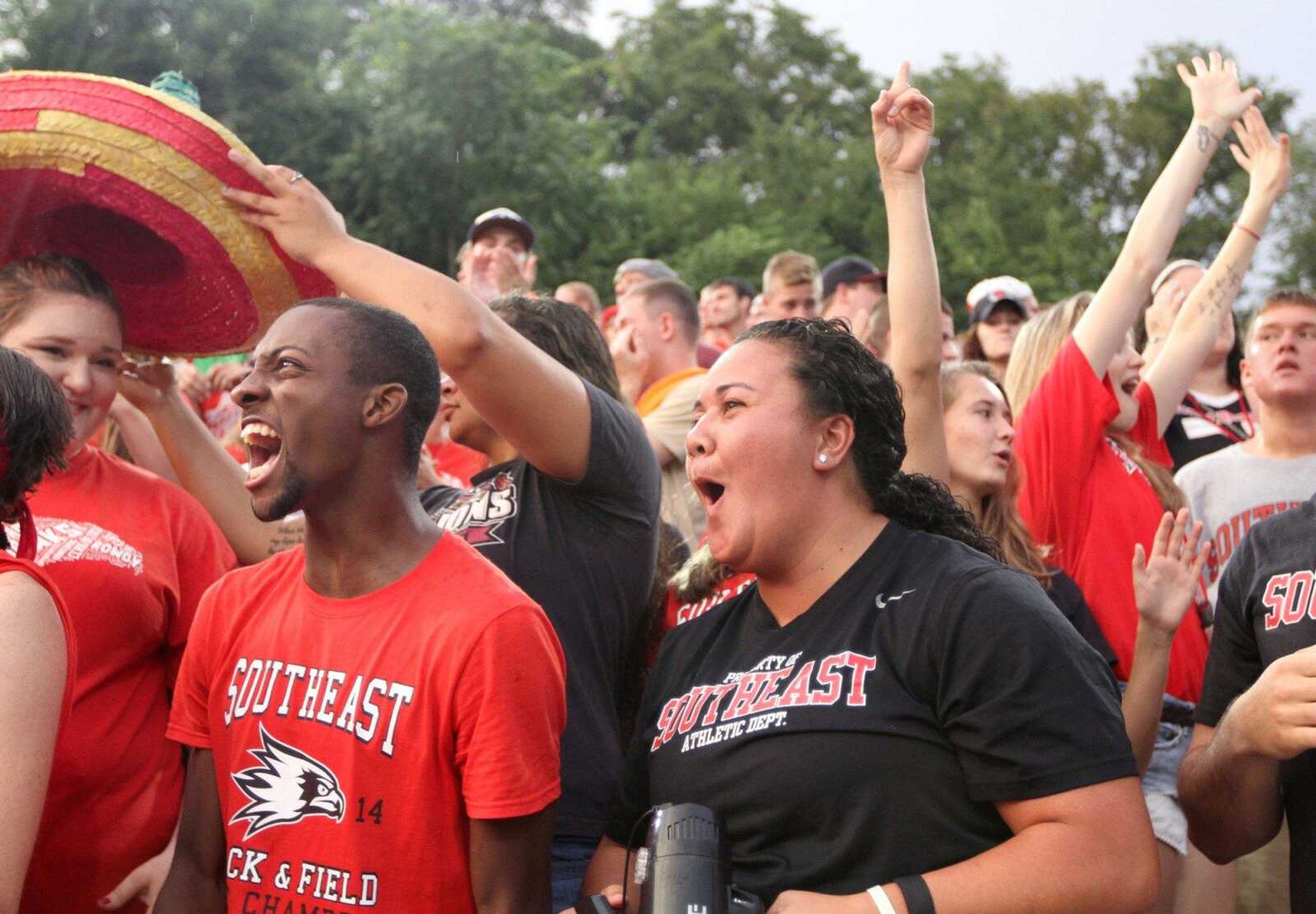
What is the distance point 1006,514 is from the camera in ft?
12.9

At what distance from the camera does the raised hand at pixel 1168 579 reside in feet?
11.4

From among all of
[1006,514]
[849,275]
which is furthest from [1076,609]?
[849,275]

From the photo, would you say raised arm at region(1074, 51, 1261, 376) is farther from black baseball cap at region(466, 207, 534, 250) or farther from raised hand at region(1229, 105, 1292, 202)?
black baseball cap at region(466, 207, 534, 250)

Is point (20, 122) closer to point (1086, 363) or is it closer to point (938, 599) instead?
point (938, 599)

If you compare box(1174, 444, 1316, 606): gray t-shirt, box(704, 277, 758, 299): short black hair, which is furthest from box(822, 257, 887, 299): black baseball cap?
box(1174, 444, 1316, 606): gray t-shirt

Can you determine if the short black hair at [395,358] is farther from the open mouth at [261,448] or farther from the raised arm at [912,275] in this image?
the raised arm at [912,275]

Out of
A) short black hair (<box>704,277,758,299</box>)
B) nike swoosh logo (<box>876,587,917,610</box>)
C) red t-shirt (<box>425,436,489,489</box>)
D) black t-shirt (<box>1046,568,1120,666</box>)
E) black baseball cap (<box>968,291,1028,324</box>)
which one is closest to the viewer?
nike swoosh logo (<box>876,587,917,610</box>)

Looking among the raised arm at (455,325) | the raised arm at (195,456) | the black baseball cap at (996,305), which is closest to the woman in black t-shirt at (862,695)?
the raised arm at (455,325)

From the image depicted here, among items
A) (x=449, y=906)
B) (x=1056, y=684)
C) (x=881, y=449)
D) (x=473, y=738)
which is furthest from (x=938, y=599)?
(x=449, y=906)

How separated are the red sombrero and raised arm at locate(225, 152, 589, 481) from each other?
7 centimetres

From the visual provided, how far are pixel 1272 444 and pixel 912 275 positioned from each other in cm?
218

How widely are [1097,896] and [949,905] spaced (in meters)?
0.22

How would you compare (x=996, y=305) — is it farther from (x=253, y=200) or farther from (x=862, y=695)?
(x=862, y=695)

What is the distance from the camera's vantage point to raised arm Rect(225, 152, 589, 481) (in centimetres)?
273
